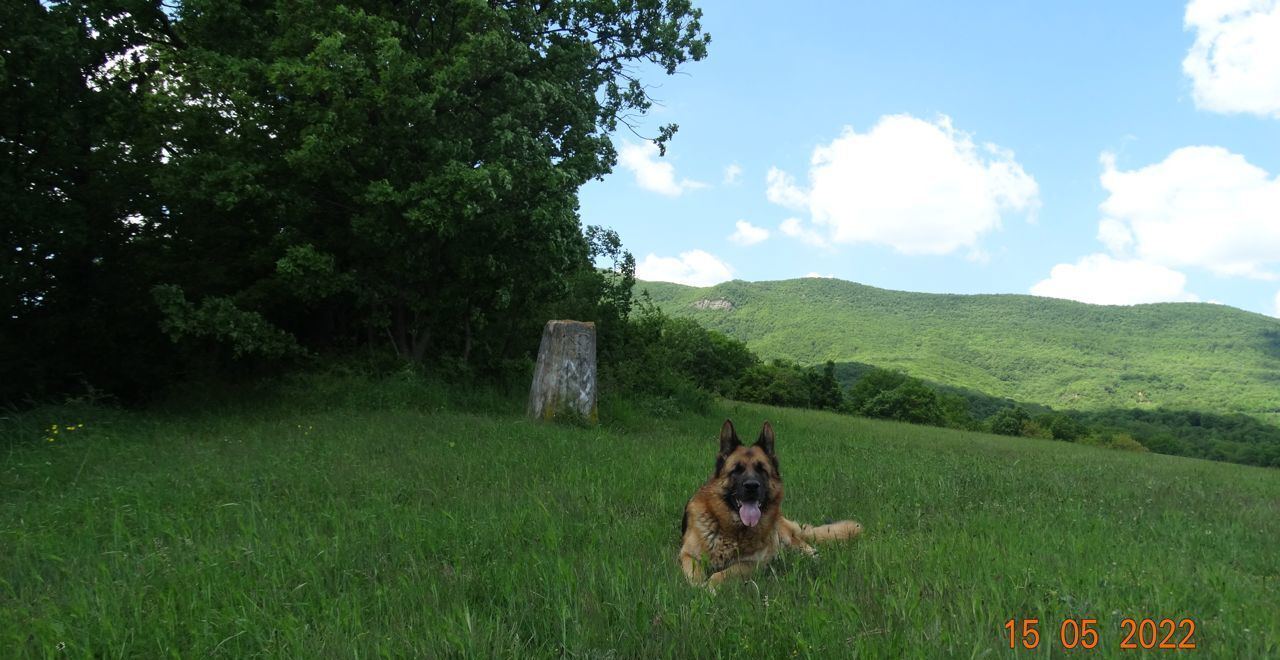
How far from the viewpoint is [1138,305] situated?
142 meters

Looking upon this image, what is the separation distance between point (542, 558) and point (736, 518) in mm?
1518

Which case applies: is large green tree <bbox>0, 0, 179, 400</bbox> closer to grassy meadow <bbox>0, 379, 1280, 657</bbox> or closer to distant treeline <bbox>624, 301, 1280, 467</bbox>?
grassy meadow <bbox>0, 379, 1280, 657</bbox>

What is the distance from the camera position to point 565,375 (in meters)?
14.8

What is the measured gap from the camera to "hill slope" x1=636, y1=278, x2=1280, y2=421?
312 ft

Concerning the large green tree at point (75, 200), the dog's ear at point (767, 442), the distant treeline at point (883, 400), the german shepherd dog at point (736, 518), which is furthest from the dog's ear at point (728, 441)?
the distant treeline at point (883, 400)

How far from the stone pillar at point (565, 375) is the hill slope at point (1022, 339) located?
7716 cm

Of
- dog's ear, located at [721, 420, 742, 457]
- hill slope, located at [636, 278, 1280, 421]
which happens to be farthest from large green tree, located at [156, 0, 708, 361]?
hill slope, located at [636, 278, 1280, 421]

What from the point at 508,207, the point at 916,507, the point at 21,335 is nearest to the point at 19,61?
the point at 21,335

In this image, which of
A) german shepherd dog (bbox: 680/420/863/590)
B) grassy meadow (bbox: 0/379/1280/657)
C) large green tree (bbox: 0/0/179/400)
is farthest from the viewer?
large green tree (bbox: 0/0/179/400)

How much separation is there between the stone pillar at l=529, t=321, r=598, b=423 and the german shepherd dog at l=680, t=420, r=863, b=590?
9.17 metres

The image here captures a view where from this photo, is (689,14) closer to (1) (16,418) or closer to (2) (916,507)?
(2) (916,507)
